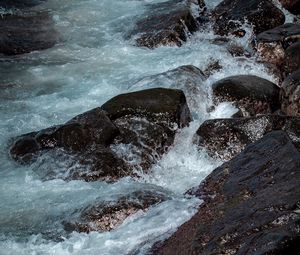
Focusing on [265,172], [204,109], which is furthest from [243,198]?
[204,109]

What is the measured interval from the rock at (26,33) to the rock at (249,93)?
458cm

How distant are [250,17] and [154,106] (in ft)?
14.9

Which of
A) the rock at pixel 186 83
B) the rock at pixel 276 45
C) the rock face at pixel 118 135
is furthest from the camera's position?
the rock at pixel 276 45

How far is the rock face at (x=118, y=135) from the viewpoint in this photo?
21.0 ft

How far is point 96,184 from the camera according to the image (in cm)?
600

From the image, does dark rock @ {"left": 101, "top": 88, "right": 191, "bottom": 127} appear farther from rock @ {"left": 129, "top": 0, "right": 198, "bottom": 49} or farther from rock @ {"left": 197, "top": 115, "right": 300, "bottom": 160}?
rock @ {"left": 129, "top": 0, "right": 198, "bottom": 49}

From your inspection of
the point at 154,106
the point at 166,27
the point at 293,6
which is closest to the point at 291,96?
the point at 154,106

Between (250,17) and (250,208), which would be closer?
(250,208)

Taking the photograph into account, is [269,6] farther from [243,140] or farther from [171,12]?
[243,140]

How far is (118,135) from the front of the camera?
686 cm

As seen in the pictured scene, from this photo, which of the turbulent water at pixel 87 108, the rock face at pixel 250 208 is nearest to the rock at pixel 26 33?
the turbulent water at pixel 87 108

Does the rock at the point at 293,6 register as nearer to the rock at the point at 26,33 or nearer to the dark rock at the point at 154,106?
the rock at the point at 26,33

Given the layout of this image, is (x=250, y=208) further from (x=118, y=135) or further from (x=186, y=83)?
(x=186, y=83)

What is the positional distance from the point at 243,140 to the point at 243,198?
2376 mm
